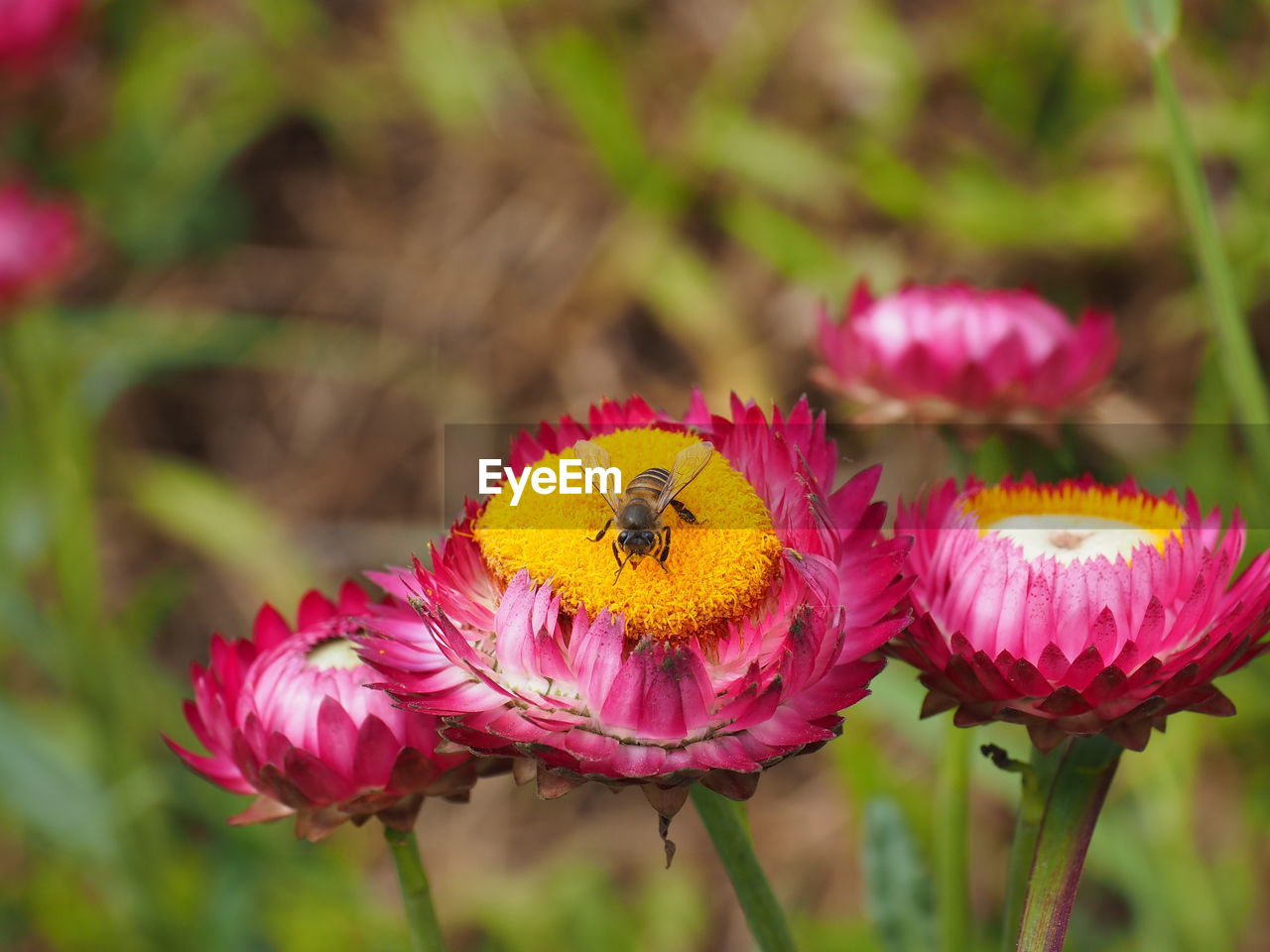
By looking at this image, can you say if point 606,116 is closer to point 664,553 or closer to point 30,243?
point 30,243

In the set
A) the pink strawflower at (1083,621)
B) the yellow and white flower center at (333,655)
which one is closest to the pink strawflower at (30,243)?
the yellow and white flower center at (333,655)

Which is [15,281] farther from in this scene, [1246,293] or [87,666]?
[1246,293]

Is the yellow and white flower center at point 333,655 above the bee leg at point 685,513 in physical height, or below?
below

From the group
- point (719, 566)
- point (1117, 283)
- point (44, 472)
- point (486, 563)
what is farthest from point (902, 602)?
point (1117, 283)

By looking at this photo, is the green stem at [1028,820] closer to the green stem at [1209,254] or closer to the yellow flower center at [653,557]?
the yellow flower center at [653,557]

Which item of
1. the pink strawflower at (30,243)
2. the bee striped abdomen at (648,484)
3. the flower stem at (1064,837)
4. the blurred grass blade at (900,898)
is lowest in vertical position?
the blurred grass blade at (900,898)

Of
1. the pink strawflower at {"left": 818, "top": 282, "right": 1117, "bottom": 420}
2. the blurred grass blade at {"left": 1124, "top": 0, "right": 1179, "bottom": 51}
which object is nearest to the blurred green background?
the pink strawflower at {"left": 818, "top": 282, "right": 1117, "bottom": 420}

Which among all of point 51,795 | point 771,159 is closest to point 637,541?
point 51,795
